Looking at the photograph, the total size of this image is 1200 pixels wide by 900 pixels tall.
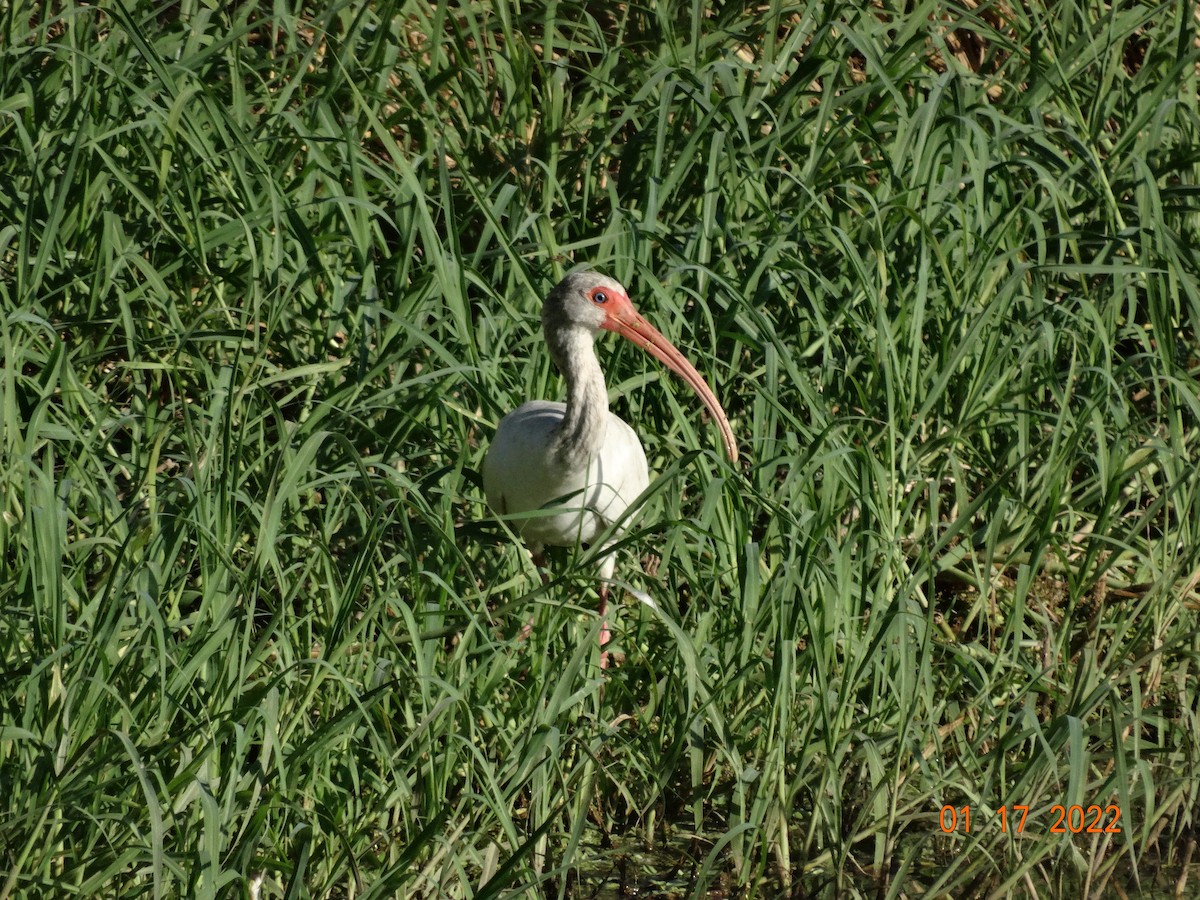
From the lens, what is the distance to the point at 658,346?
14.9ft

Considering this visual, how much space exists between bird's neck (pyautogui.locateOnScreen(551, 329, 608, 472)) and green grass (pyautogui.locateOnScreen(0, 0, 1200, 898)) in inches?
11.0

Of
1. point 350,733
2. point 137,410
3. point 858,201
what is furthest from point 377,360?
point 858,201

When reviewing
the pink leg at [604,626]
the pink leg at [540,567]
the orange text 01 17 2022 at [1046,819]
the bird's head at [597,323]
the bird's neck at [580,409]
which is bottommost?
the orange text 01 17 2022 at [1046,819]

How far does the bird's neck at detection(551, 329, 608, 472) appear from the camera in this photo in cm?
432

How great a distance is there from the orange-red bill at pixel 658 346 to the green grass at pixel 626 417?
0.11 metres

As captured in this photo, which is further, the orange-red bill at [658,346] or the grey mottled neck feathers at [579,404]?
the orange-red bill at [658,346]

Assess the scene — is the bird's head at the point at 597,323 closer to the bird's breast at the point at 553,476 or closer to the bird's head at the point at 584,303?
the bird's head at the point at 584,303

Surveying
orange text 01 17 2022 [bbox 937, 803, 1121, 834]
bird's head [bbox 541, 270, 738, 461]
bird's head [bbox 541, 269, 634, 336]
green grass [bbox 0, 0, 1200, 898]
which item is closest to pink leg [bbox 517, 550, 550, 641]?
green grass [bbox 0, 0, 1200, 898]

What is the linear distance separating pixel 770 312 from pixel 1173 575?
5.18 feet

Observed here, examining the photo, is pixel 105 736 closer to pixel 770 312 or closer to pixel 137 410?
pixel 137 410

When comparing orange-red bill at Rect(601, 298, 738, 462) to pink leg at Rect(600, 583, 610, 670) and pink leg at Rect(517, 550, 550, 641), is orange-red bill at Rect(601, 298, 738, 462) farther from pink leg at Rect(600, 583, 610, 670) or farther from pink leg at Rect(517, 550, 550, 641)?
pink leg at Rect(517, 550, 550, 641)

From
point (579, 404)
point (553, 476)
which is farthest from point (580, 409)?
point (553, 476)

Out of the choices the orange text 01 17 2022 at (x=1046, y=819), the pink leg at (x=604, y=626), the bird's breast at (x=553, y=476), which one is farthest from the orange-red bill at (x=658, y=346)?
the orange text 01 17 2022 at (x=1046, y=819)

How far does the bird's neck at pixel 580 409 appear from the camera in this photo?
432 centimetres
